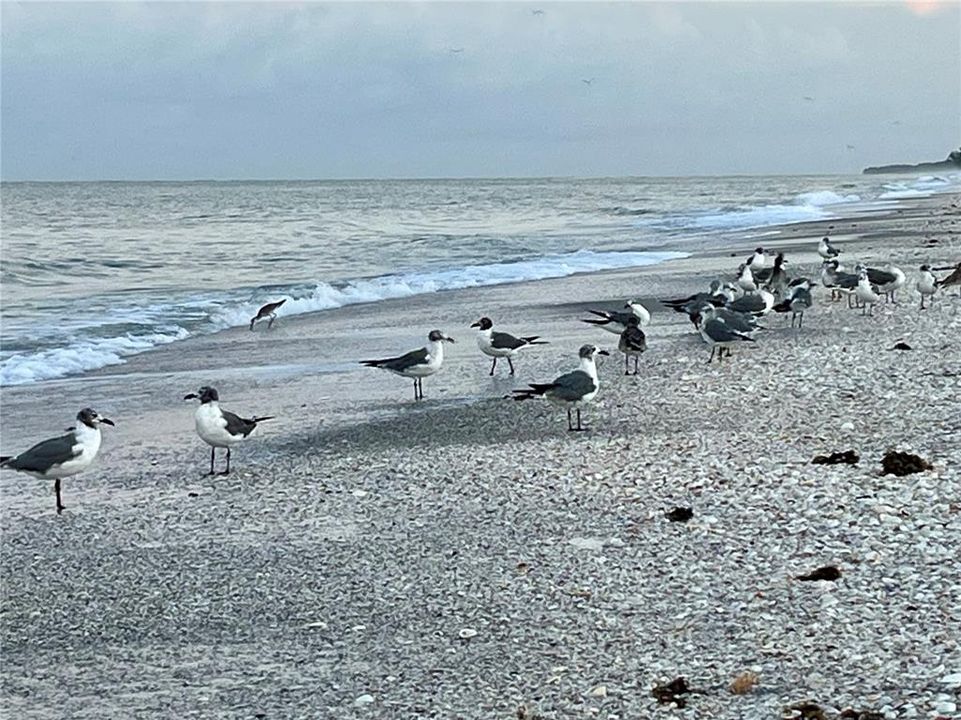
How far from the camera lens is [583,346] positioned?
1217 cm

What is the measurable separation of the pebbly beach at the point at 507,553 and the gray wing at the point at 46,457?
32 cm

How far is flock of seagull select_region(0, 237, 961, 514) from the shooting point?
9.98 metres

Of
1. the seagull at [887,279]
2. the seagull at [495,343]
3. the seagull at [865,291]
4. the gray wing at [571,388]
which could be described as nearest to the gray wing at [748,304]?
the seagull at [865,291]

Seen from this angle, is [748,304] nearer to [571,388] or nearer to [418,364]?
[418,364]

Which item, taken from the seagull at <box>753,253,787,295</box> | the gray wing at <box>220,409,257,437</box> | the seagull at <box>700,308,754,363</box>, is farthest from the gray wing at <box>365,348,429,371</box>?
the seagull at <box>753,253,787,295</box>

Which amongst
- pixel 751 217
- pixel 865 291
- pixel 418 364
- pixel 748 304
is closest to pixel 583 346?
pixel 418 364

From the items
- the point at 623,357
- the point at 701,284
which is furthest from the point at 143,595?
the point at 701,284

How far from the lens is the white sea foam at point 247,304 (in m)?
17.3

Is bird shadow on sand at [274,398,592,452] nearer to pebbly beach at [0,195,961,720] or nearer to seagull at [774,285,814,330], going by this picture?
pebbly beach at [0,195,961,720]

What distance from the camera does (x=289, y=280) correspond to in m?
30.6

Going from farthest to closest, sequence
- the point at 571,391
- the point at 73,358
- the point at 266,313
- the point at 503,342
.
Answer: the point at 266,313 → the point at 73,358 → the point at 503,342 → the point at 571,391

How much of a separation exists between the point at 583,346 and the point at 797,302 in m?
5.83

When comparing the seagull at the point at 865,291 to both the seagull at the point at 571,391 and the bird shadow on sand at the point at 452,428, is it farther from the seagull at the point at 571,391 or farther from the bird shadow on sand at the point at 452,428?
the seagull at the point at 571,391

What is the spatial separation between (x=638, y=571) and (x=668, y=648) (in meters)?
1.15
